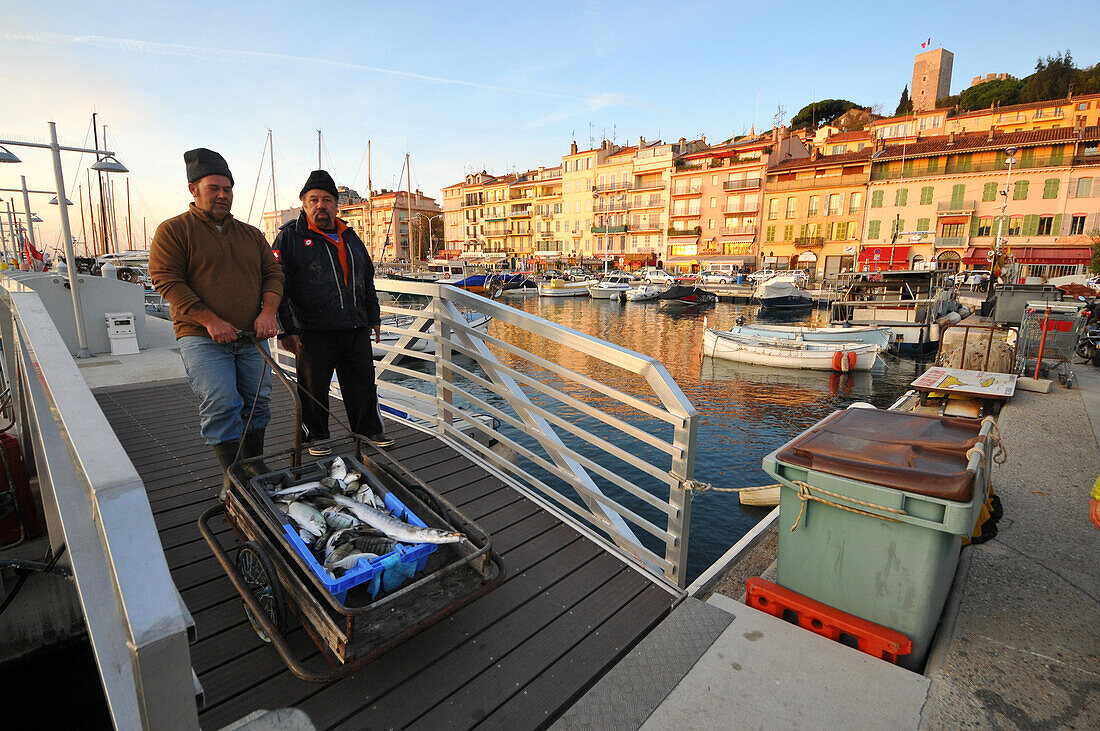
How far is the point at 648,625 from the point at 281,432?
375cm

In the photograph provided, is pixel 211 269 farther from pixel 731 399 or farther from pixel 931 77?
pixel 931 77

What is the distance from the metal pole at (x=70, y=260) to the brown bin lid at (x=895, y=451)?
10.2 meters

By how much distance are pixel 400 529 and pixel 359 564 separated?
0.73 feet

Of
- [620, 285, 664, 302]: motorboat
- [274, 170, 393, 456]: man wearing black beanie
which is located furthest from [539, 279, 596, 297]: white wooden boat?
[274, 170, 393, 456]: man wearing black beanie

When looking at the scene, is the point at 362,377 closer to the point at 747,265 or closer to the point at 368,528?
the point at 368,528

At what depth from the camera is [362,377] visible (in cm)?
409

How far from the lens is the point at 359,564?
7.25 feet

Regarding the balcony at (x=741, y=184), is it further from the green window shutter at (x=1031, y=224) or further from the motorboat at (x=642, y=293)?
the green window shutter at (x=1031, y=224)

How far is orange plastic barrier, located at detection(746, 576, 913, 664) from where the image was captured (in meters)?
2.47

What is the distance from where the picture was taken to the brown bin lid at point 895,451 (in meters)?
2.37

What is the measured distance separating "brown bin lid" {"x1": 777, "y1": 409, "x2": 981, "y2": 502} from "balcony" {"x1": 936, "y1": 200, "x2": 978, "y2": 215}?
51.1m

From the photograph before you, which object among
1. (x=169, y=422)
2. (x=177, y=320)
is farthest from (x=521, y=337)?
(x=177, y=320)

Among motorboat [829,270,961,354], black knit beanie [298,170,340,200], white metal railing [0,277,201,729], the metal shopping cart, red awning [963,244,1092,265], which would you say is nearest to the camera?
white metal railing [0,277,201,729]

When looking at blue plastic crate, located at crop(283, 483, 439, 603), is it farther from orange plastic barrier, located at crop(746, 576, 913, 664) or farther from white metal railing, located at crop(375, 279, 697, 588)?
orange plastic barrier, located at crop(746, 576, 913, 664)
